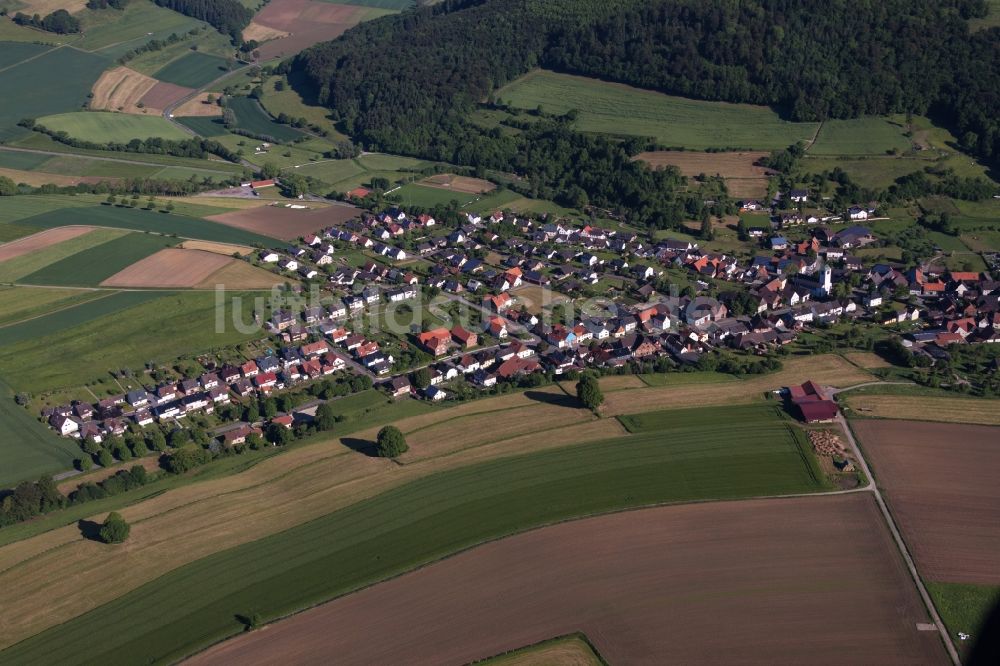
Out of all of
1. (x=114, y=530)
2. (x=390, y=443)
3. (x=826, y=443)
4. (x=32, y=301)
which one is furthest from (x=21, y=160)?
(x=826, y=443)

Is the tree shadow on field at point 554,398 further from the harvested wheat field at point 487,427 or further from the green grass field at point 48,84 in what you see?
the green grass field at point 48,84

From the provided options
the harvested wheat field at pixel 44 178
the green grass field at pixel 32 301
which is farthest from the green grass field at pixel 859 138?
the harvested wheat field at pixel 44 178

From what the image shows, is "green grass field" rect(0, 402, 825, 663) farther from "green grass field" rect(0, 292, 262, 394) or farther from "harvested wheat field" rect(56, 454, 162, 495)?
"green grass field" rect(0, 292, 262, 394)

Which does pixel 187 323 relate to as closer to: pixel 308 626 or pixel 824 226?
pixel 308 626

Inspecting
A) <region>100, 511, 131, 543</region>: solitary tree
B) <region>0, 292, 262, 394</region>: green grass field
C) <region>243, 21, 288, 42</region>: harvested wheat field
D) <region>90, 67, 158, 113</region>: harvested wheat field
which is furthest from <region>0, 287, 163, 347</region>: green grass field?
<region>243, 21, 288, 42</region>: harvested wheat field

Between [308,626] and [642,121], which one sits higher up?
[642,121]

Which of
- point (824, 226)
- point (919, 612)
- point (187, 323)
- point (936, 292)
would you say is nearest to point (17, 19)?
point (187, 323)
